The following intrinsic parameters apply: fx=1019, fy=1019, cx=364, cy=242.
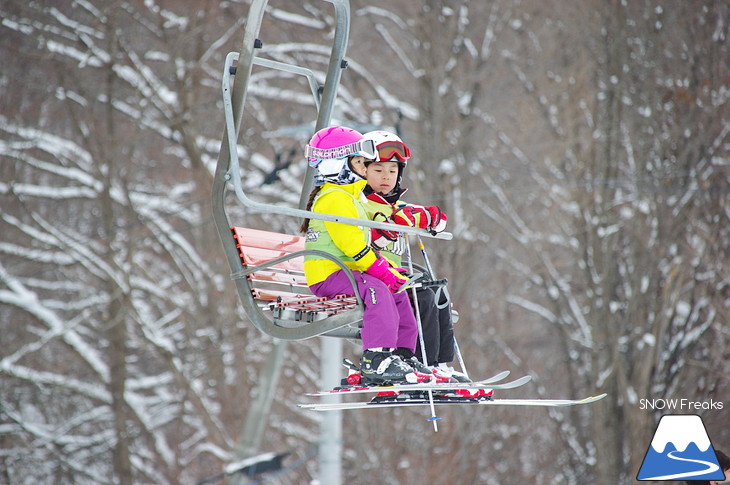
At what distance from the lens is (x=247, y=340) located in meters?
19.3

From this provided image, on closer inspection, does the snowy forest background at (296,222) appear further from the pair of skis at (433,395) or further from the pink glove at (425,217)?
the pair of skis at (433,395)

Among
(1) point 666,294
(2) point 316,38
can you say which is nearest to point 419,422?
(1) point 666,294

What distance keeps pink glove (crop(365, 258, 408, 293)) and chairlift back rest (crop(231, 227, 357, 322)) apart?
224 mm

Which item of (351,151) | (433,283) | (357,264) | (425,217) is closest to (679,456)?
(433,283)

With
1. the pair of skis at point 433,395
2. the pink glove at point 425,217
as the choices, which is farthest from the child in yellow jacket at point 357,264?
the pink glove at point 425,217

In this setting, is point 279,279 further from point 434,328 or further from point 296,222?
point 296,222

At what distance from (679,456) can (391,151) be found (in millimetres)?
2329

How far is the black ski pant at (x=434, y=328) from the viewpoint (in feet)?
16.6

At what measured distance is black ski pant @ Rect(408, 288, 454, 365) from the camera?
5.05 m

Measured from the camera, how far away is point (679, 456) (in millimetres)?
5543

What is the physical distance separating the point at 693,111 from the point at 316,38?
8.65 meters

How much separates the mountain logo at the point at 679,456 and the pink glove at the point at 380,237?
1.78 metres

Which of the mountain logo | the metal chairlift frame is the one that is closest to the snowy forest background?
the mountain logo

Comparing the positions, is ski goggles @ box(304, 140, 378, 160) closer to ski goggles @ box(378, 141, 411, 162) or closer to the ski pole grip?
ski goggles @ box(378, 141, 411, 162)
